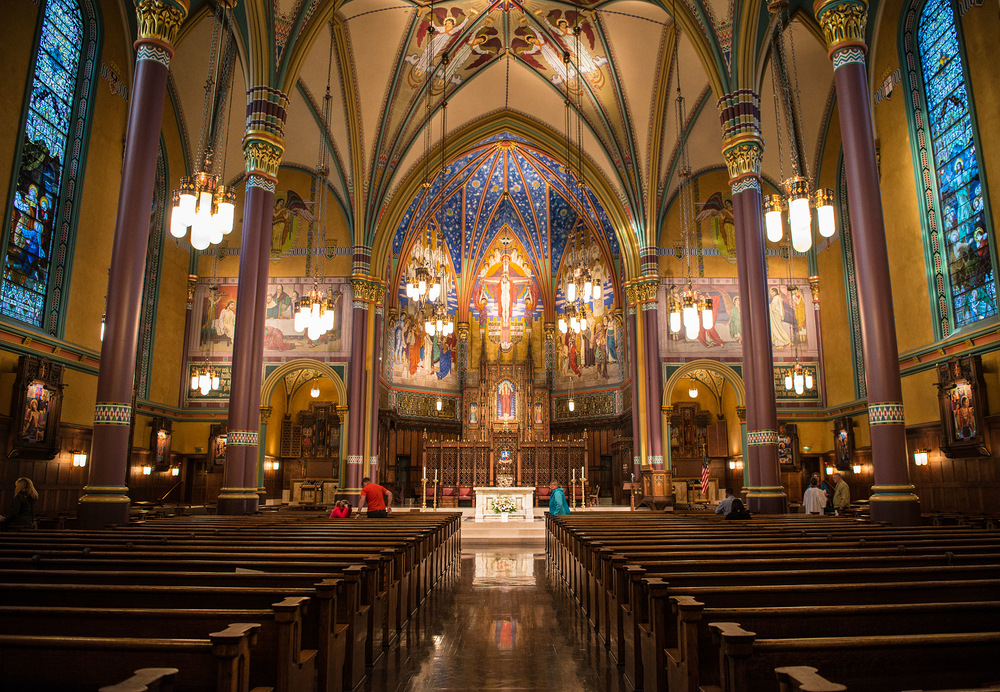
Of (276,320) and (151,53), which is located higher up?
(151,53)

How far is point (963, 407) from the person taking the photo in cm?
1465

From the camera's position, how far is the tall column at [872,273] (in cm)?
988

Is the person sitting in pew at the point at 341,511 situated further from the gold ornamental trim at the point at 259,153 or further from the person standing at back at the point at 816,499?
the person standing at back at the point at 816,499

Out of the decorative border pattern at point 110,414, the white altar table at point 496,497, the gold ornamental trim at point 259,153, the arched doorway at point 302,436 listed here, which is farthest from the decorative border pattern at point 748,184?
the arched doorway at point 302,436

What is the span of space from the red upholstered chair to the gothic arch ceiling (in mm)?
12003

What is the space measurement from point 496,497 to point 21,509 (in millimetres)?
13982

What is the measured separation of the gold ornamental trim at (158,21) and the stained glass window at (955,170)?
16.2 metres

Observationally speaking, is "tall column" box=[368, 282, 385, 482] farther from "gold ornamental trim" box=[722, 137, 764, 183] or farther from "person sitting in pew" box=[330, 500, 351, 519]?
"gold ornamental trim" box=[722, 137, 764, 183]

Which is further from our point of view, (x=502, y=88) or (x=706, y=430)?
(x=706, y=430)

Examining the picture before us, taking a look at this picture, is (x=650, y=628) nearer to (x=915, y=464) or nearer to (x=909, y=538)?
(x=909, y=538)

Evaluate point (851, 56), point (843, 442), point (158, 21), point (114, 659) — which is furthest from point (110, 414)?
point (843, 442)

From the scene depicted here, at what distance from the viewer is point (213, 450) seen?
23.7 m

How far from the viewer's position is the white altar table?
21.1 meters

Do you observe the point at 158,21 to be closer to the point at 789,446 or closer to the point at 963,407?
the point at 963,407
